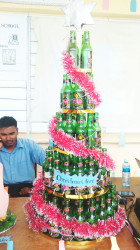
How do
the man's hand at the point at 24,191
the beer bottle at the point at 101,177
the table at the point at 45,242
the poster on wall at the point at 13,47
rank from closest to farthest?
the table at the point at 45,242 → the beer bottle at the point at 101,177 → the man's hand at the point at 24,191 → the poster on wall at the point at 13,47

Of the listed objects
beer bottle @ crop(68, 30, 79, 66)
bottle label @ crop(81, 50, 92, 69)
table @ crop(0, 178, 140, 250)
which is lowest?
table @ crop(0, 178, 140, 250)

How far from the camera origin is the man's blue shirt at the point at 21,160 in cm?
228

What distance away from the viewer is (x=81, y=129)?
1.24 m

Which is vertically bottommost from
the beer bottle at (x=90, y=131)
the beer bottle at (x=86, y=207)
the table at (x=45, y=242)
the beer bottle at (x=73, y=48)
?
the table at (x=45, y=242)

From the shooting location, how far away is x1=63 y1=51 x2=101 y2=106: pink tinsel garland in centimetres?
125

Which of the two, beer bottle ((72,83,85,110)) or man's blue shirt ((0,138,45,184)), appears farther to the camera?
man's blue shirt ((0,138,45,184))

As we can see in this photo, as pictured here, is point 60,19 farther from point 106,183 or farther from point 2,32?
point 106,183

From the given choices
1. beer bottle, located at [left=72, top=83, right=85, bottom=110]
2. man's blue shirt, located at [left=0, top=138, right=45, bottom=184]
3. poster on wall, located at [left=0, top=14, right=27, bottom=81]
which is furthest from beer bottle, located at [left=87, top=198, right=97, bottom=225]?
poster on wall, located at [left=0, top=14, right=27, bottom=81]

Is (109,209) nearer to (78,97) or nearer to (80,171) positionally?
(80,171)

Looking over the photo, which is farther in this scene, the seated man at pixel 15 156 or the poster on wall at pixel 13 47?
the poster on wall at pixel 13 47

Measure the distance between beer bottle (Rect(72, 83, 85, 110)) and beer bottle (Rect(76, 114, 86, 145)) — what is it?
5cm

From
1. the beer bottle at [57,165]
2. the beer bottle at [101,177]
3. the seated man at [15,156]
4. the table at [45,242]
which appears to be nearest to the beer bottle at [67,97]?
the beer bottle at [57,165]

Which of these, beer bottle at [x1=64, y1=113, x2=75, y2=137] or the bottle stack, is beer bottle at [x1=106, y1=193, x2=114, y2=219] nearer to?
the bottle stack

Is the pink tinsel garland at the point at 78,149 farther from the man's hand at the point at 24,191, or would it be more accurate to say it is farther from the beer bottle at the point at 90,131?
the man's hand at the point at 24,191
